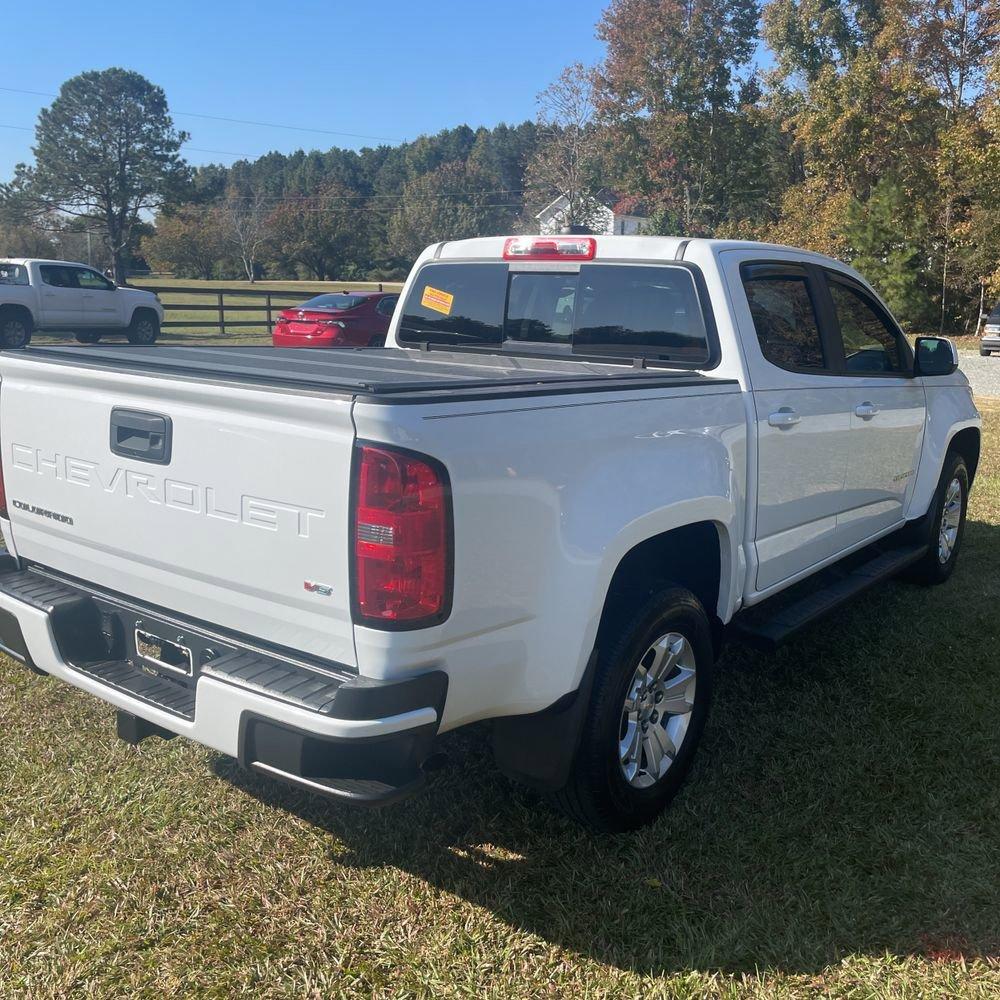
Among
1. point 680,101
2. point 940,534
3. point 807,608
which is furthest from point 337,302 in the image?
point 680,101

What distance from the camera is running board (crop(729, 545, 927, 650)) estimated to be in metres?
3.82

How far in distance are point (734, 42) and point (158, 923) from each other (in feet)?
155

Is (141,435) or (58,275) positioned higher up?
(58,275)

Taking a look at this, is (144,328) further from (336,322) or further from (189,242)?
(189,242)

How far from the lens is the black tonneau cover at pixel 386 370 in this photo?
2.51 m

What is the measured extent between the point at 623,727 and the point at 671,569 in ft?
2.14

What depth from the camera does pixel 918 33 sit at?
107ft

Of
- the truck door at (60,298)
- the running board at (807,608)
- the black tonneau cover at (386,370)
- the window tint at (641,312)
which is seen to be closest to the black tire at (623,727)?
the running board at (807,608)

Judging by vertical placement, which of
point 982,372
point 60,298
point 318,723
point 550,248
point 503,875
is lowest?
point 503,875

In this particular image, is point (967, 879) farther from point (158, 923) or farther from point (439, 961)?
point (158, 923)

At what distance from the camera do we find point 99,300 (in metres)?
21.9

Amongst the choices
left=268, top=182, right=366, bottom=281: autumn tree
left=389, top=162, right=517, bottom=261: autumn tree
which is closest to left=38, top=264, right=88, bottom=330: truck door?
left=389, top=162, right=517, bottom=261: autumn tree

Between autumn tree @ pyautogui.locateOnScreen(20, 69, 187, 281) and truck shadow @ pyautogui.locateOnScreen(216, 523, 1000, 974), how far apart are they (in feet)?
213

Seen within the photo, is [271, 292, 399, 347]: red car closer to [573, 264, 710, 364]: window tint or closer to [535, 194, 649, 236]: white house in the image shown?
[573, 264, 710, 364]: window tint
